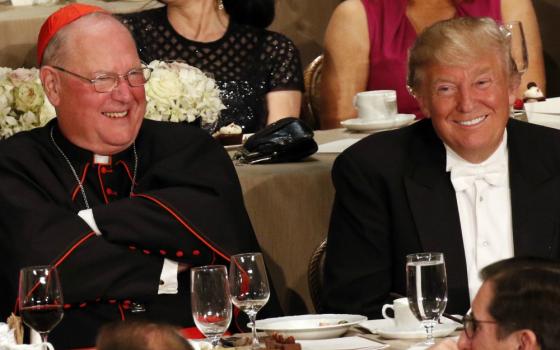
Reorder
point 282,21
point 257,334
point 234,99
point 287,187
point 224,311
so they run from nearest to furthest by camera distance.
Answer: point 224,311
point 257,334
point 287,187
point 234,99
point 282,21

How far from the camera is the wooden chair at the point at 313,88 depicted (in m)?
5.78

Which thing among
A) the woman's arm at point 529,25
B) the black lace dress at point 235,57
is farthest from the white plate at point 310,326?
the woman's arm at point 529,25

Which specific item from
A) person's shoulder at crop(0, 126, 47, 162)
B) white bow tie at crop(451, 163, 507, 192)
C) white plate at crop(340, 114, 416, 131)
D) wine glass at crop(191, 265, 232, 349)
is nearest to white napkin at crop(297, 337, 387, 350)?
A: wine glass at crop(191, 265, 232, 349)

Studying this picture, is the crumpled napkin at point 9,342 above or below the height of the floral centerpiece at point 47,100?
below

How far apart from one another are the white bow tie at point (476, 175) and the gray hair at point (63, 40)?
99 centimetres

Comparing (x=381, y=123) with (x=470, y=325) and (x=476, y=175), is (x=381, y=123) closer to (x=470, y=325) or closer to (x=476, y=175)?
(x=476, y=175)

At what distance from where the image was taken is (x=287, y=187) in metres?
3.91

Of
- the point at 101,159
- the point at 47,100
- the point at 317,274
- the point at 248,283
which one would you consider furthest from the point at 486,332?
the point at 47,100

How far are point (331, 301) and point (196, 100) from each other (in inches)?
34.8

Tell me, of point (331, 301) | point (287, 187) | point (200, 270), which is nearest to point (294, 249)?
point (287, 187)

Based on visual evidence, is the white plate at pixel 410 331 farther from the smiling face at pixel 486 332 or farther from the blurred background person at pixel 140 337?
the blurred background person at pixel 140 337

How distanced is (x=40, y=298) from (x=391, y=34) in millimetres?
3046

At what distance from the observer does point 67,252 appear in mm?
3256

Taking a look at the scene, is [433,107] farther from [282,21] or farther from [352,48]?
[282,21]
